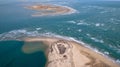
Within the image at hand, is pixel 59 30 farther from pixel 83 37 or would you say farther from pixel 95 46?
pixel 95 46

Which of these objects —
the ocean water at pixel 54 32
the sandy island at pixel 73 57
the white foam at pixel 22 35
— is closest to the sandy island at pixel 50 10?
the ocean water at pixel 54 32

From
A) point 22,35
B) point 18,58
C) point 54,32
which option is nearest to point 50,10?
point 54,32

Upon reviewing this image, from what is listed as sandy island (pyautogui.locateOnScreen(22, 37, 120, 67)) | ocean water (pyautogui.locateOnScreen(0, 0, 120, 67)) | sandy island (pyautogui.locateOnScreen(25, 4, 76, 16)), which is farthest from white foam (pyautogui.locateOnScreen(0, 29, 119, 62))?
sandy island (pyautogui.locateOnScreen(25, 4, 76, 16))

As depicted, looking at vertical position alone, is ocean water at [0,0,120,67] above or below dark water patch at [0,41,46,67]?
below

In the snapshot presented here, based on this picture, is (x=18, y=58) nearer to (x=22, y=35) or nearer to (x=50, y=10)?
(x=22, y=35)

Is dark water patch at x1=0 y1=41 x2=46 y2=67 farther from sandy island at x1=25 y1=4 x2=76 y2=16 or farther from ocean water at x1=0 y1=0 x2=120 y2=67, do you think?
sandy island at x1=25 y1=4 x2=76 y2=16

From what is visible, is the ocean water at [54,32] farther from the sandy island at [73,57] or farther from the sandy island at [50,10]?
the sandy island at [50,10]
